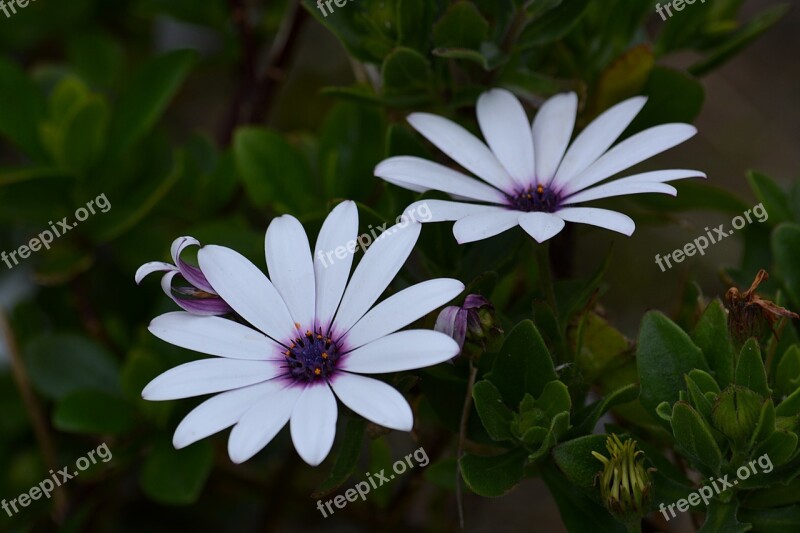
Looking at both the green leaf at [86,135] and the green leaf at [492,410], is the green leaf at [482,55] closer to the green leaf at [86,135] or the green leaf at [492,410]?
the green leaf at [492,410]

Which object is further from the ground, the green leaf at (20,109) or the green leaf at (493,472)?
the green leaf at (20,109)

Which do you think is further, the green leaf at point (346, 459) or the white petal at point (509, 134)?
the white petal at point (509, 134)

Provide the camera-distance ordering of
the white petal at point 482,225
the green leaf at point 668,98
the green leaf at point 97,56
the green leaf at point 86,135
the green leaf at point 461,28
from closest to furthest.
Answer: the white petal at point 482,225
the green leaf at point 461,28
the green leaf at point 668,98
the green leaf at point 86,135
the green leaf at point 97,56

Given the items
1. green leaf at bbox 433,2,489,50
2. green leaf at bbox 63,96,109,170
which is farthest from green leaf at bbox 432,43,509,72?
green leaf at bbox 63,96,109,170

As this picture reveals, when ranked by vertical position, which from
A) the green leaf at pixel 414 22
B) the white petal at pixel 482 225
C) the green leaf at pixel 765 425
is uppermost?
the green leaf at pixel 414 22

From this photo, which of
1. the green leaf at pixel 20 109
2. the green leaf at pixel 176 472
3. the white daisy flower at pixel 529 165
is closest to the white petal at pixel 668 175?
the white daisy flower at pixel 529 165

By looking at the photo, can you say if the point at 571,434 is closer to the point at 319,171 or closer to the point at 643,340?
the point at 643,340

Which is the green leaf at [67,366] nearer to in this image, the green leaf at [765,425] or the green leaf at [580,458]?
the green leaf at [580,458]

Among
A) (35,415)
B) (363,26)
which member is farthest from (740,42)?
(35,415)

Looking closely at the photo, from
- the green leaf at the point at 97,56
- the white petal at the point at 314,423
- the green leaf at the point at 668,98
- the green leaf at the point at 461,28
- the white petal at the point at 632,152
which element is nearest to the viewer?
the white petal at the point at 314,423
